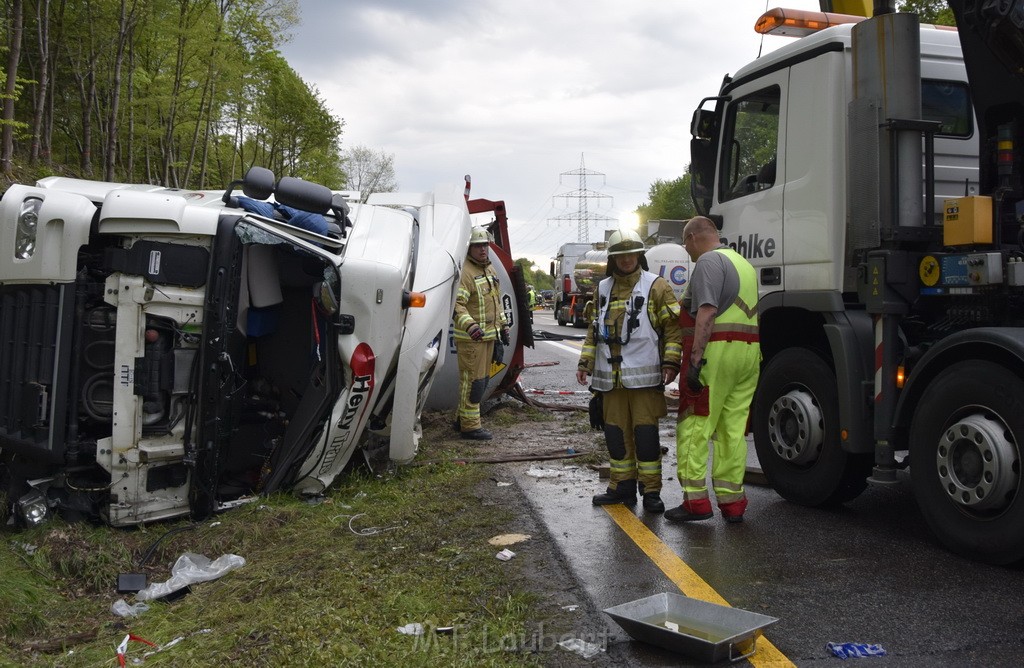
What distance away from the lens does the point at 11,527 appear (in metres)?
5.33

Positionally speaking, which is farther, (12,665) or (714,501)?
(714,501)

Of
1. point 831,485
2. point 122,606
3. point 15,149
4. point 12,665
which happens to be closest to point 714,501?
point 831,485

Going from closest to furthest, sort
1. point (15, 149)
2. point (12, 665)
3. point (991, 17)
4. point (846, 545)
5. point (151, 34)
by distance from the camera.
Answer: point (12, 665), point (991, 17), point (846, 545), point (15, 149), point (151, 34)

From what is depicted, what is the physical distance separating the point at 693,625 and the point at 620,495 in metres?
2.21

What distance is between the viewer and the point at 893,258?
4.93 metres

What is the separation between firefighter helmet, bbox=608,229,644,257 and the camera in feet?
19.2

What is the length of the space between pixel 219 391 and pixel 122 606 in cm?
130

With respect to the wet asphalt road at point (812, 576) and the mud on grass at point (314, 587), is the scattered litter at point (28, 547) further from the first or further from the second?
the wet asphalt road at point (812, 576)

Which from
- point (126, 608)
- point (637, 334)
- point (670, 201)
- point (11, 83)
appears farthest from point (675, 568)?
point (670, 201)

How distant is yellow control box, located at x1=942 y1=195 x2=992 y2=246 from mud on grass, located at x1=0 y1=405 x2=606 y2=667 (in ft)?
8.37

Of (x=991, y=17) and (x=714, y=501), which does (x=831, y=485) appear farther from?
(x=991, y=17)

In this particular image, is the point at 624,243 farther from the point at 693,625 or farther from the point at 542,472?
the point at 693,625

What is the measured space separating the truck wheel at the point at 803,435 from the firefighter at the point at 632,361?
26.2 inches

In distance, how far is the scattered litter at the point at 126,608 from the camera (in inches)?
176
